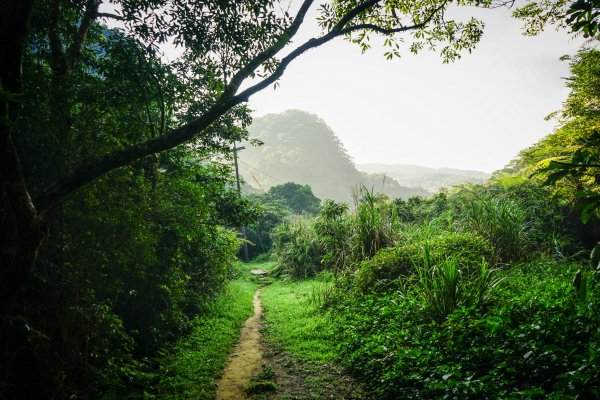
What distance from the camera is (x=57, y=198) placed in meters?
3.54

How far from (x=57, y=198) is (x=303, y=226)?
16045 mm

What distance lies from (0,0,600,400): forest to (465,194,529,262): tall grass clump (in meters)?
0.04

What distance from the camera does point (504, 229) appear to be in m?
8.14

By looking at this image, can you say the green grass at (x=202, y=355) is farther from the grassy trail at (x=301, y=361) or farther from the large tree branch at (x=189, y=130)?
the large tree branch at (x=189, y=130)

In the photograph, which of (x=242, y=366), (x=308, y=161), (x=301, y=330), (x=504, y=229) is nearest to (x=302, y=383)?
(x=242, y=366)

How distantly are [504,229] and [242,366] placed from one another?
289 inches

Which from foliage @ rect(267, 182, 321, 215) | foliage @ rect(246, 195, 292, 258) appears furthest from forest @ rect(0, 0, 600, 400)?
foliage @ rect(267, 182, 321, 215)

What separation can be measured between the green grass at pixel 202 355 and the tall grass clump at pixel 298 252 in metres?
6.12

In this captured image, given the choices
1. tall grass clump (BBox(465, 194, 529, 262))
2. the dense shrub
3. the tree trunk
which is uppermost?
the tree trunk

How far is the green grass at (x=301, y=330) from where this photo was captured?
6.02 metres

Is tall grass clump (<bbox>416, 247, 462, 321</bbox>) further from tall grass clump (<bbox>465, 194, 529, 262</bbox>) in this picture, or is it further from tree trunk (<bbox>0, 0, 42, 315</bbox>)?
tree trunk (<bbox>0, 0, 42, 315</bbox>)

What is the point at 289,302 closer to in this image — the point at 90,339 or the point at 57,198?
the point at 90,339

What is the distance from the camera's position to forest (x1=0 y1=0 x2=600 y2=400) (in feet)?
10.4

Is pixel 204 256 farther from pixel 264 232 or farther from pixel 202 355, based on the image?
pixel 264 232
